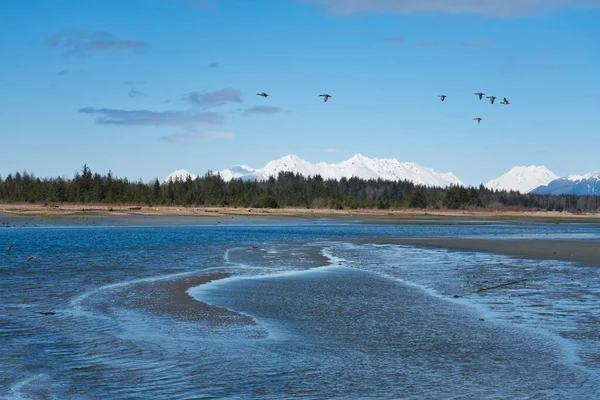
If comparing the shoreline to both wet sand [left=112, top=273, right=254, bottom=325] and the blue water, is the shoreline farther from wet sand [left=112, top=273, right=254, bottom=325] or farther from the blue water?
→ the blue water

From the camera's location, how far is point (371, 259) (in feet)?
109

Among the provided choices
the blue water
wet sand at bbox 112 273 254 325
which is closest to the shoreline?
wet sand at bbox 112 273 254 325

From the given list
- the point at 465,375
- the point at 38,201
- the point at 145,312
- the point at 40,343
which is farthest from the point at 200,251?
the point at 38,201

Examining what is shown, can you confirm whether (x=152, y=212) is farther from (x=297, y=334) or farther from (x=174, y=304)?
(x=297, y=334)

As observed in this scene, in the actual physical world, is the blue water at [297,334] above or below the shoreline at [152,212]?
below

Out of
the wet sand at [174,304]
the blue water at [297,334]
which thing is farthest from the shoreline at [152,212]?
the blue water at [297,334]

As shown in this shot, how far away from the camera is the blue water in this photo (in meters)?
9.91

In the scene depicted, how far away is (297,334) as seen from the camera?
13.9m

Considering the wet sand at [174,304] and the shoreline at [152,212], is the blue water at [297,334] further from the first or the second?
the shoreline at [152,212]

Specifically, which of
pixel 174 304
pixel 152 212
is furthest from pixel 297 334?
pixel 152 212

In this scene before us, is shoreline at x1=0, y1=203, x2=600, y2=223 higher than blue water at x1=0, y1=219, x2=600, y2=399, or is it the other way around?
shoreline at x1=0, y1=203, x2=600, y2=223

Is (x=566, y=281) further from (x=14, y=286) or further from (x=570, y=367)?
(x=14, y=286)

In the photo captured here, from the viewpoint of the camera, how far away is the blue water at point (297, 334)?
9914 millimetres

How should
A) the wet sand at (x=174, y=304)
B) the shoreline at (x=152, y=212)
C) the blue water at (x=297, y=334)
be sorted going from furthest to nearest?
1. the shoreline at (x=152, y=212)
2. the wet sand at (x=174, y=304)
3. the blue water at (x=297, y=334)
